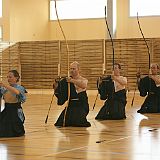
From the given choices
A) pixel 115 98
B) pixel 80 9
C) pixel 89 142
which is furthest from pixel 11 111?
pixel 80 9

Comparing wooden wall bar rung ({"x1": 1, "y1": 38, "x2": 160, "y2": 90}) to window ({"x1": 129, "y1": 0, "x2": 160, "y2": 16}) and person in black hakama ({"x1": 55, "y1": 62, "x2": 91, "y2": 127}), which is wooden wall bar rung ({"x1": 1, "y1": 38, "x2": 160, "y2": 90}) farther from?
person in black hakama ({"x1": 55, "y1": 62, "x2": 91, "y2": 127})

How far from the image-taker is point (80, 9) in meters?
20.5

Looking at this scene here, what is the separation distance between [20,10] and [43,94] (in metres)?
3.71

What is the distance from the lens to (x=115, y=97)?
939 cm

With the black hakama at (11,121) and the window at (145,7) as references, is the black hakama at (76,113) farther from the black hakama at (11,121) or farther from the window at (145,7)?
the window at (145,7)

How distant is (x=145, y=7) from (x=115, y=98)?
10560mm

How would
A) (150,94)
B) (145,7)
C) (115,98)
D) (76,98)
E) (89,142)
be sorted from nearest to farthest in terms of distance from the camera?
(89,142), (76,98), (115,98), (150,94), (145,7)

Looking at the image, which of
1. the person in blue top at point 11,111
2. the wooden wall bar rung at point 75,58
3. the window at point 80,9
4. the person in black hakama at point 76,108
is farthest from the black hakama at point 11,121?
the window at point 80,9

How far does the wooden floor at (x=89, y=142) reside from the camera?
16.5 feet

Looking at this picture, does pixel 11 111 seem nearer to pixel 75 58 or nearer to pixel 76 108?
pixel 76 108

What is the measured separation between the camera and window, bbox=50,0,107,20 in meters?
20.1

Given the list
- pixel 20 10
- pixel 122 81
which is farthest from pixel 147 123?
pixel 20 10

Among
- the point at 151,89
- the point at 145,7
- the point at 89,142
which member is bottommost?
the point at 89,142

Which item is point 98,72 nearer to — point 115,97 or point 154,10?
point 154,10
